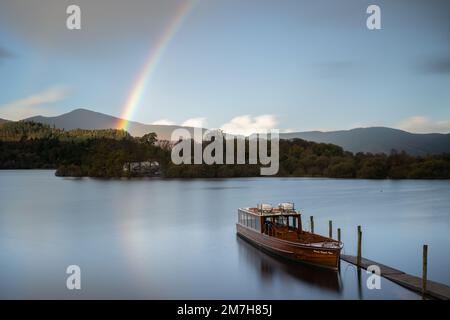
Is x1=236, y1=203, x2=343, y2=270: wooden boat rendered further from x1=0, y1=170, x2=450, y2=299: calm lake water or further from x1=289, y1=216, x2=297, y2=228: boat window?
x1=0, y1=170, x2=450, y2=299: calm lake water

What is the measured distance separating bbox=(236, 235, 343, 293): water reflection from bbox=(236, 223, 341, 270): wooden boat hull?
30 cm

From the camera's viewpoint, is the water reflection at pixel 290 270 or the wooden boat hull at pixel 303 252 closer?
the water reflection at pixel 290 270

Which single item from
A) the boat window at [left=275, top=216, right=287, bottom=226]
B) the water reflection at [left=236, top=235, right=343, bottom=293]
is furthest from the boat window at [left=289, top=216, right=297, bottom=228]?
the water reflection at [left=236, top=235, right=343, bottom=293]

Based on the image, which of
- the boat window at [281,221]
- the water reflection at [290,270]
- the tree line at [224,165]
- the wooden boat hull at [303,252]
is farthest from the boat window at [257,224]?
the tree line at [224,165]

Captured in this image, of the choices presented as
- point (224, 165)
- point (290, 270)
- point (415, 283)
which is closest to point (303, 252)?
point (290, 270)

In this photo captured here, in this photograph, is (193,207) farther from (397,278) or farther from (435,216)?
(397,278)

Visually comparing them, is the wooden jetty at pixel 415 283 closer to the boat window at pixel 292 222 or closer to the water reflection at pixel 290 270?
the water reflection at pixel 290 270

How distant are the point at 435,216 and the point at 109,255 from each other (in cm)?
3410

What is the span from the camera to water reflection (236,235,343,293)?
20469 mm

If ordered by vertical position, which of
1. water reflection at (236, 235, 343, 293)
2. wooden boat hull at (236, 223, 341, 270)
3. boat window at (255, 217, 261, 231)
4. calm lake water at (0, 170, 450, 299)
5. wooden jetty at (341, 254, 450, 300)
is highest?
boat window at (255, 217, 261, 231)

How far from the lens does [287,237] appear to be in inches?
998

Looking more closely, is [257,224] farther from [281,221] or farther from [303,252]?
[303,252]

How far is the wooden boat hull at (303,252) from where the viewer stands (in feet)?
70.3

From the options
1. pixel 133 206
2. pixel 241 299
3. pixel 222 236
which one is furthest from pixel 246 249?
pixel 133 206
